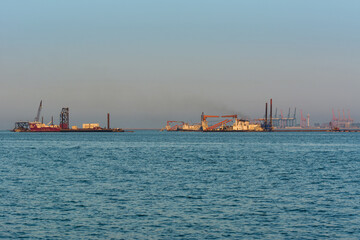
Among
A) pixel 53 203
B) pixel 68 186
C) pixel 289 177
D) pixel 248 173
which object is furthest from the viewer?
pixel 248 173

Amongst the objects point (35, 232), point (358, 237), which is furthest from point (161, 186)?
point (358, 237)

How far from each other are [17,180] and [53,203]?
13.0 m

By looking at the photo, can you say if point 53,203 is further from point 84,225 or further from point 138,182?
point 138,182

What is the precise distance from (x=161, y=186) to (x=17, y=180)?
41.1 feet

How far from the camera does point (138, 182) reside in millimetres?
38219

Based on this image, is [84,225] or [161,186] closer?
[84,225]

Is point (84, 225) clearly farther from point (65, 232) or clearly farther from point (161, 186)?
point (161, 186)

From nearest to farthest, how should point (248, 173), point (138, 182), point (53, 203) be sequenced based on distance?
point (53, 203) → point (138, 182) → point (248, 173)

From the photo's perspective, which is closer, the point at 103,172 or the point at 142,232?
the point at 142,232

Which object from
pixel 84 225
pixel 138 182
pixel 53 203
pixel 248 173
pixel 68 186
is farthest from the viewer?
pixel 248 173

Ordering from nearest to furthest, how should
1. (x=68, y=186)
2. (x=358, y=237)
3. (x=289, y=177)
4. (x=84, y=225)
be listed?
(x=358, y=237) < (x=84, y=225) < (x=68, y=186) < (x=289, y=177)

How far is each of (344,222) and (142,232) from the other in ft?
31.6

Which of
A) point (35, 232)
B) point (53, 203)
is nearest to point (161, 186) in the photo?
point (53, 203)

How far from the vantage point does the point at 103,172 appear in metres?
46.7
